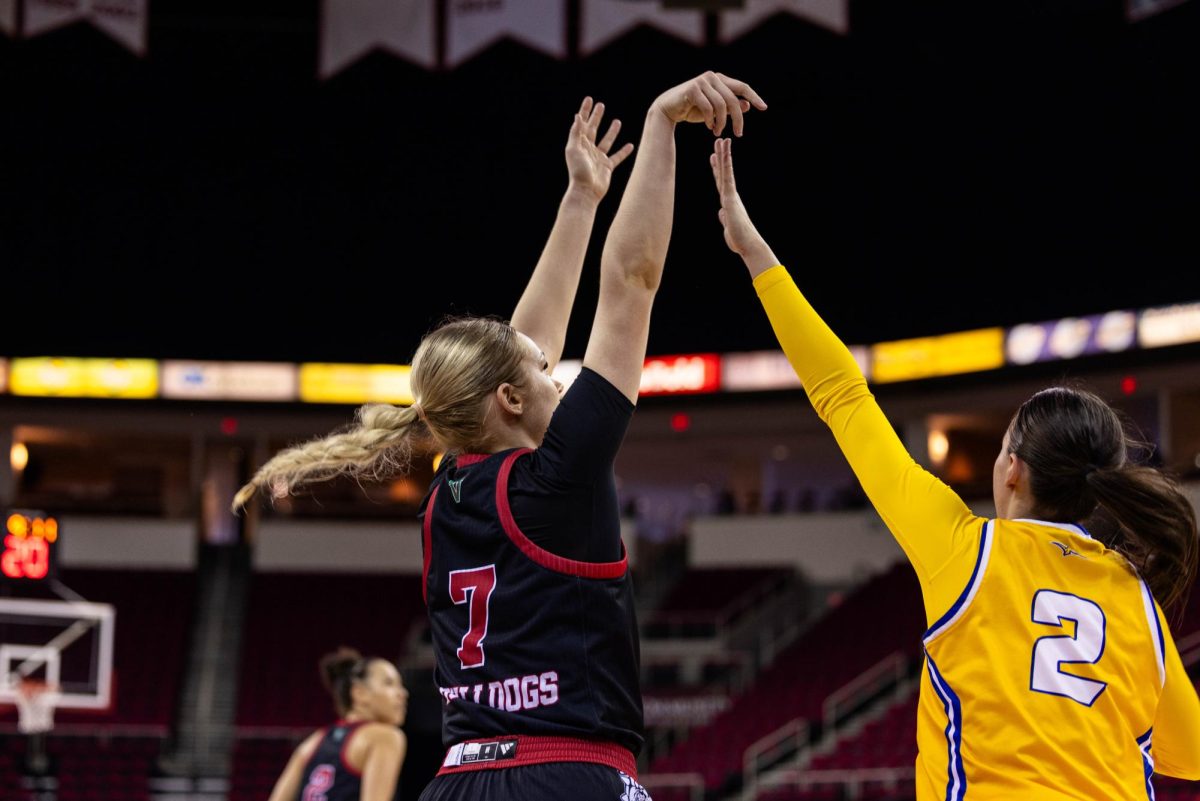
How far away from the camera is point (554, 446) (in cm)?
232

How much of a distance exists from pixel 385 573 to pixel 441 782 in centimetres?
2242

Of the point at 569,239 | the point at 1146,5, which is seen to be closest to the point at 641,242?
the point at 569,239

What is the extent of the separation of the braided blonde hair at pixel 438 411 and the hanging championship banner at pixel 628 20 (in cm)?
1165

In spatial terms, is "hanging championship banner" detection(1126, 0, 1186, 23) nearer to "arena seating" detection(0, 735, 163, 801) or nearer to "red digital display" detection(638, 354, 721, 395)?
"red digital display" detection(638, 354, 721, 395)

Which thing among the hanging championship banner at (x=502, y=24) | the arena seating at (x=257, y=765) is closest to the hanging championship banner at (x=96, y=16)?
the hanging championship banner at (x=502, y=24)

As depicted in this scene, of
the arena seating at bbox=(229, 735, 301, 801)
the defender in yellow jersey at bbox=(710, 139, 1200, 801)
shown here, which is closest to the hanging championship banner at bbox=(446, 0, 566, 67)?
the arena seating at bbox=(229, 735, 301, 801)

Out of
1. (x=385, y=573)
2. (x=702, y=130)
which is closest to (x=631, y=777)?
(x=702, y=130)

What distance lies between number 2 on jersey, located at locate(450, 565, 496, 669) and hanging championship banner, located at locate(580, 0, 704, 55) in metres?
12.0

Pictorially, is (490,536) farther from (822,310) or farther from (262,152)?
(262,152)

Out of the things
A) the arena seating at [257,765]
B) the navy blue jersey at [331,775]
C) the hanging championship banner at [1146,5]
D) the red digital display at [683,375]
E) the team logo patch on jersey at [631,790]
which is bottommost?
the arena seating at [257,765]

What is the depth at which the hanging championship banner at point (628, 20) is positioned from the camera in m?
13.9

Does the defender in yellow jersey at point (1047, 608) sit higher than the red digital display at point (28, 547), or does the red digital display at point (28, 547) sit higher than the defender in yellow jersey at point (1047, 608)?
the red digital display at point (28, 547)

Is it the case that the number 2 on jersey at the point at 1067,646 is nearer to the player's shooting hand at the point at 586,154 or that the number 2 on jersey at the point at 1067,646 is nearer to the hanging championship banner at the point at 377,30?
the player's shooting hand at the point at 586,154

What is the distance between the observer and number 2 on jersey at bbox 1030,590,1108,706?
7.83 ft
